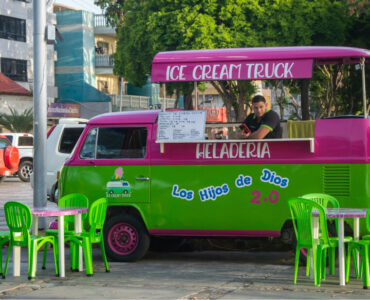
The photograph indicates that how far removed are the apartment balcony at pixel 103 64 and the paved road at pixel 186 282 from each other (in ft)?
144

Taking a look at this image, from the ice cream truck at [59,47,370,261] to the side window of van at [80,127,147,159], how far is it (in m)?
0.01

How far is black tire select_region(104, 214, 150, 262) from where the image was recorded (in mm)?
11734

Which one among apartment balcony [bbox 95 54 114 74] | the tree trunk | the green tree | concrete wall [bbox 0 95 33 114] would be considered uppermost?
apartment balcony [bbox 95 54 114 74]

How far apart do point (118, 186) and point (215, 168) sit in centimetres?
144

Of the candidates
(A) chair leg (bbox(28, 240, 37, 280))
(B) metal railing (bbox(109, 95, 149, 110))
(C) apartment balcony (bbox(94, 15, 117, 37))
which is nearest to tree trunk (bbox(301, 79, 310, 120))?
(A) chair leg (bbox(28, 240, 37, 280))

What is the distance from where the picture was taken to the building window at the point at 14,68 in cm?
5031

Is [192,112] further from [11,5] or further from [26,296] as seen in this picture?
[11,5]

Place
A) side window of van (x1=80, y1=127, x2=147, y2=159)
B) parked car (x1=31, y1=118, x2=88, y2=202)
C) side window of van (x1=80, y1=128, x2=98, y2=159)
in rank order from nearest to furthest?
side window of van (x1=80, y1=127, x2=147, y2=159), side window of van (x1=80, y1=128, x2=98, y2=159), parked car (x1=31, y1=118, x2=88, y2=202)

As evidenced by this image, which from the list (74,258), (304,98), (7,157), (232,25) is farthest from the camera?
(232,25)

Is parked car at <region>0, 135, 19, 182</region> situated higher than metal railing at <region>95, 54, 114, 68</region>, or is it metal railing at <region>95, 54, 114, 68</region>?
metal railing at <region>95, 54, 114, 68</region>

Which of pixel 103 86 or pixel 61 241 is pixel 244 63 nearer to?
pixel 61 241

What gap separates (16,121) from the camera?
46.1 metres

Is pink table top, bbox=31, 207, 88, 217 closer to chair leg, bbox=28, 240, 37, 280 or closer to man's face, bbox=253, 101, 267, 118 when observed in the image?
chair leg, bbox=28, 240, 37, 280

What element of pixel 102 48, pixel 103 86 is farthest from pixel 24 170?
pixel 102 48
